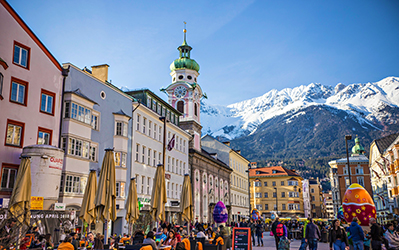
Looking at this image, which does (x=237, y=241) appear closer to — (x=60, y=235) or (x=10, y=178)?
(x=60, y=235)

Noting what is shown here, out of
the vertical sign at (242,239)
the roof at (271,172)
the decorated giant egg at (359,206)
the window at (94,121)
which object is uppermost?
the roof at (271,172)

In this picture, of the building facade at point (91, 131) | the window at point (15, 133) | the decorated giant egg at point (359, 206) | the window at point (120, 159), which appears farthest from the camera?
the window at point (120, 159)

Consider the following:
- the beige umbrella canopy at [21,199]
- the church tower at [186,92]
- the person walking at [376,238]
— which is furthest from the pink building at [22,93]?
the church tower at [186,92]

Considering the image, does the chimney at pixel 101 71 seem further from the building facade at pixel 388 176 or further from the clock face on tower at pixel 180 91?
the building facade at pixel 388 176

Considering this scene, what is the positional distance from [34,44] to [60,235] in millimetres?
13657

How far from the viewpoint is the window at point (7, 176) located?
22656 mm

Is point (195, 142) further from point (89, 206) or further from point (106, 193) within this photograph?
point (106, 193)

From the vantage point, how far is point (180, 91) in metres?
64.3

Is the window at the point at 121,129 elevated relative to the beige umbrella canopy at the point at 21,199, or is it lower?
elevated

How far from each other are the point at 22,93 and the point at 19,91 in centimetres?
26

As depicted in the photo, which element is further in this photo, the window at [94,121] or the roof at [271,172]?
the roof at [271,172]

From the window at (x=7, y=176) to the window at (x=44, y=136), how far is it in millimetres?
2733

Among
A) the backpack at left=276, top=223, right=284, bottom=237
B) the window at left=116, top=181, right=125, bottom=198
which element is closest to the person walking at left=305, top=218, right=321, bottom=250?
the backpack at left=276, top=223, right=284, bottom=237

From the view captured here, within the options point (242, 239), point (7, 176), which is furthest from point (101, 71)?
point (242, 239)
